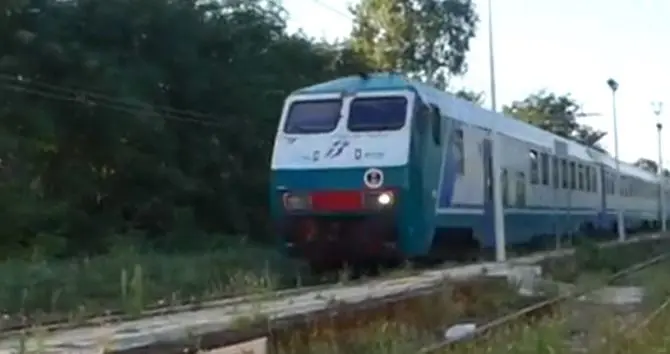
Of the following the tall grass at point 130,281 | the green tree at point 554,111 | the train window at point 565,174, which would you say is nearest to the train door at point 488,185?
the tall grass at point 130,281

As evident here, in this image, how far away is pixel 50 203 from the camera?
2650cm

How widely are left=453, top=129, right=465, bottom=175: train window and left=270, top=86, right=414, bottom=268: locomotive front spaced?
199 cm

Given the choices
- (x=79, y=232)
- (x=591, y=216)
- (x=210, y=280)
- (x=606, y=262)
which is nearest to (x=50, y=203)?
(x=79, y=232)

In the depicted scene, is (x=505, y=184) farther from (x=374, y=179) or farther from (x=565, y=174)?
(x=374, y=179)

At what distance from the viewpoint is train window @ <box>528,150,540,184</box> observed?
24.9 meters

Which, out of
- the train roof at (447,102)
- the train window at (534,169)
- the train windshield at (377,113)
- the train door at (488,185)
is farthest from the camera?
the train window at (534,169)

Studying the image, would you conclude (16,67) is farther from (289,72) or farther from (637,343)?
(637,343)

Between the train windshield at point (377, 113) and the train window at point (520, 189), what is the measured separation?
21.8ft

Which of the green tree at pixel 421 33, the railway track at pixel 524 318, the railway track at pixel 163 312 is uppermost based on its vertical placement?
the green tree at pixel 421 33

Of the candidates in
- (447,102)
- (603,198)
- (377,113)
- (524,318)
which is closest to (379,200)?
(377,113)

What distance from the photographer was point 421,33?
54.7 m

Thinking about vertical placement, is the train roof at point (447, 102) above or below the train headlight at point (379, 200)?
above

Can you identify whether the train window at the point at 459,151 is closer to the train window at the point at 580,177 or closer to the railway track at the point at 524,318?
the railway track at the point at 524,318

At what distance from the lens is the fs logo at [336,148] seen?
1691 centimetres
